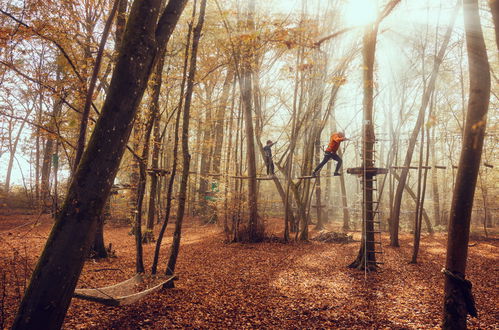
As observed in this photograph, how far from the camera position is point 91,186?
2.23 metres

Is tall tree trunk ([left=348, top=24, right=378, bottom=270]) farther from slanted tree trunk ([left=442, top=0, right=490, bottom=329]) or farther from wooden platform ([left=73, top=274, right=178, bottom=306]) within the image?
wooden platform ([left=73, top=274, right=178, bottom=306])

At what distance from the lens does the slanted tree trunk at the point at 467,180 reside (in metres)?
2.71

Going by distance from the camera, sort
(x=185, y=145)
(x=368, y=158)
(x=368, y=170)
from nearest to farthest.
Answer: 1. (x=185, y=145)
2. (x=368, y=170)
3. (x=368, y=158)

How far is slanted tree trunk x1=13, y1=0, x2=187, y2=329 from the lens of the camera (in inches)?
81.9

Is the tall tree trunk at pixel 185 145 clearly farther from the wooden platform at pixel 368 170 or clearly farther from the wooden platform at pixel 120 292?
the wooden platform at pixel 368 170

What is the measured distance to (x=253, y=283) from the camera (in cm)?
567

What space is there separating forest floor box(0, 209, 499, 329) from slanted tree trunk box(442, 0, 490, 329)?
1.19 meters

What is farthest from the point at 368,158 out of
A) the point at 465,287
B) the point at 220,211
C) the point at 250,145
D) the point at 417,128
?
the point at 220,211

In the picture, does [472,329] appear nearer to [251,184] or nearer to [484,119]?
[484,119]

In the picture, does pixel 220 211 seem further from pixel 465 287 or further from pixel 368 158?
pixel 465 287

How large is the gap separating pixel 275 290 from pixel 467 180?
12.1 ft

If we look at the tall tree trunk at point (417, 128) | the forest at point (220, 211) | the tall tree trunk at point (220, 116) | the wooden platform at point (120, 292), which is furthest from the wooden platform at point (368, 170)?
the tall tree trunk at point (220, 116)

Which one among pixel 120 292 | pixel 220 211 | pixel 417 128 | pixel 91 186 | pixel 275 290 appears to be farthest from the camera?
pixel 220 211

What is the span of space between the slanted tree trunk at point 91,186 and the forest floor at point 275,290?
34.5 inches
